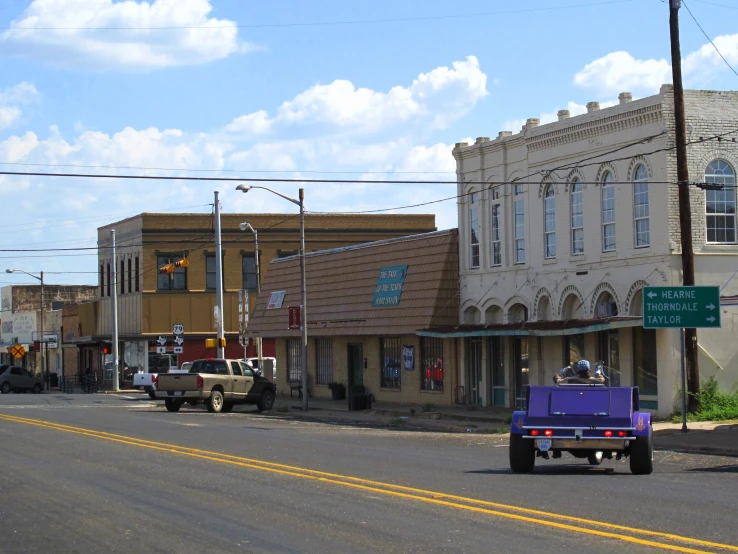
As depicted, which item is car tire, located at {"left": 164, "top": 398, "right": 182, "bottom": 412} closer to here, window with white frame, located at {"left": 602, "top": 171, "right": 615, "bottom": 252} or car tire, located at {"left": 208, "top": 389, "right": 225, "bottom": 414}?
car tire, located at {"left": 208, "top": 389, "right": 225, "bottom": 414}

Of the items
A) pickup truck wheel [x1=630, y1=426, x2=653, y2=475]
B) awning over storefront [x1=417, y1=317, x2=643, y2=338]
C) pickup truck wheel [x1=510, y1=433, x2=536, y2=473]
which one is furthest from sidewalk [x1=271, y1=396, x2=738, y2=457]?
pickup truck wheel [x1=510, y1=433, x2=536, y2=473]

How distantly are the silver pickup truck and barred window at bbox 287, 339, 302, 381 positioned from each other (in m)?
8.09

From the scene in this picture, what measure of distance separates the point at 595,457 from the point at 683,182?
11218mm

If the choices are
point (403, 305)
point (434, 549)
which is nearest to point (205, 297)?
point (403, 305)

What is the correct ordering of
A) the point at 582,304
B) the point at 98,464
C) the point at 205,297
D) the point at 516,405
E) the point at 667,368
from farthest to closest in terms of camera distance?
the point at 205,297 → the point at 516,405 → the point at 582,304 → the point at 667,368 → the point at 98,464

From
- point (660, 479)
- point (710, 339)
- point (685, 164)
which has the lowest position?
point (660, 479)

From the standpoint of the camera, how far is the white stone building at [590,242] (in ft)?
95.4

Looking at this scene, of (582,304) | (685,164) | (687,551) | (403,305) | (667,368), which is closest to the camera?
(687,551)

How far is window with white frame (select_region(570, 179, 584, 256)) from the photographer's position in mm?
32281

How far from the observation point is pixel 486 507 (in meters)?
12.7

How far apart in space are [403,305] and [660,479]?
23.1 m

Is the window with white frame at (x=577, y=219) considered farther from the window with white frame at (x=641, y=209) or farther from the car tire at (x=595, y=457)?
the car tire at (x=595, y=457)

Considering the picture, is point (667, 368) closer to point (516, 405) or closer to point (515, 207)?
point (516, 405)

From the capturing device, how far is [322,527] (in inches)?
454
